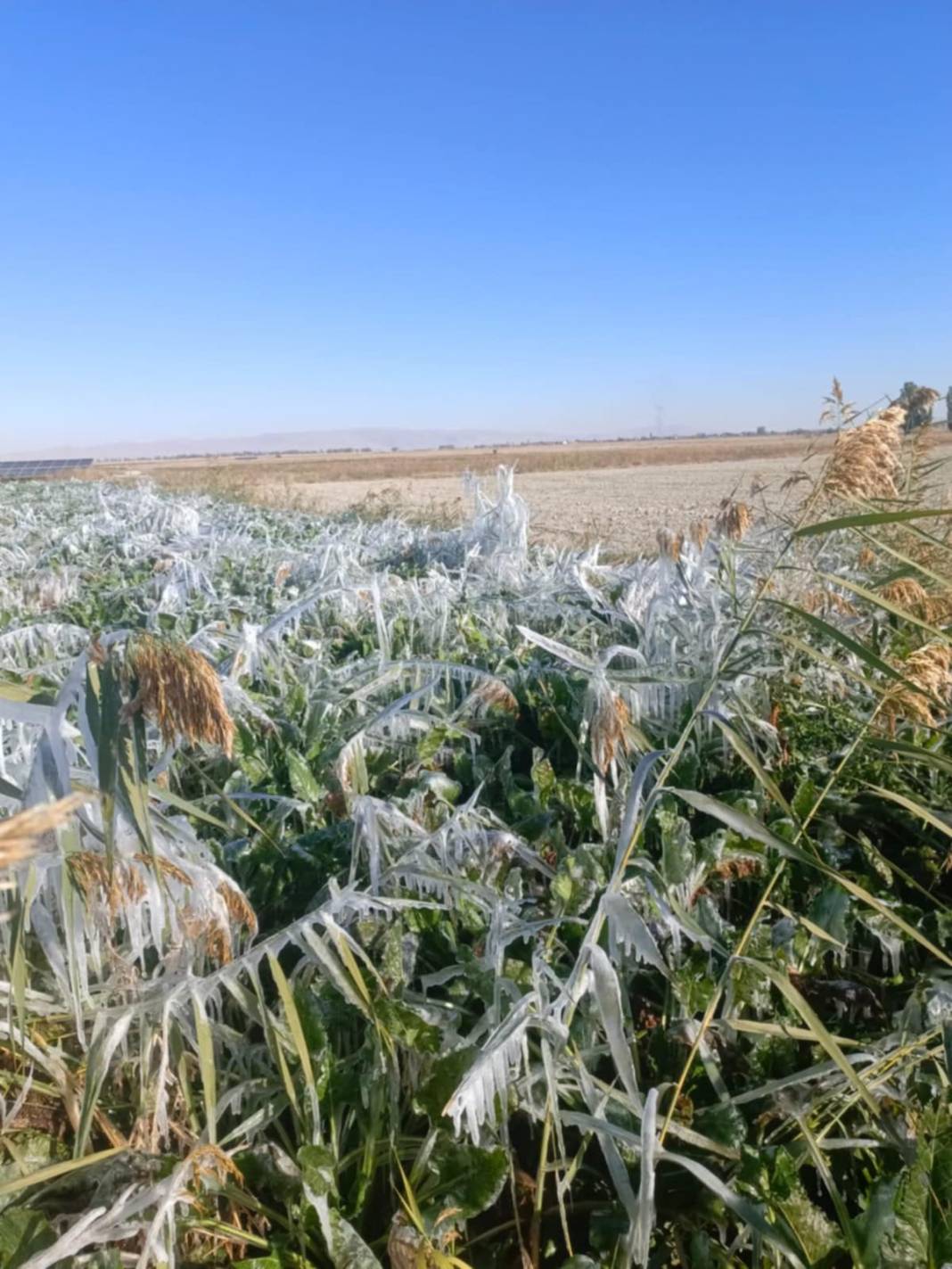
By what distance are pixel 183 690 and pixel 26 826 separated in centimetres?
49

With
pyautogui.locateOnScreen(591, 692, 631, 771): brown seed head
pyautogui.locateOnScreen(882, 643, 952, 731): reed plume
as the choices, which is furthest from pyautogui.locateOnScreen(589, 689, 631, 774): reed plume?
pyautogui.locateOnScreen(882, 643, 952, 731): reed plume

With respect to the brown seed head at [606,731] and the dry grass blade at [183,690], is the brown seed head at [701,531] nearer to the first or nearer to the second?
the brown seed head at [606,731]

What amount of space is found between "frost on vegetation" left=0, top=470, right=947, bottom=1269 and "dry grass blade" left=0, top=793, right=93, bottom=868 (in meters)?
0.11

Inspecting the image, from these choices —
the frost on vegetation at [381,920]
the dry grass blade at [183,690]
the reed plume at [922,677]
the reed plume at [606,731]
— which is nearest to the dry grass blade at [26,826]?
the frost on vegetation at [381,920]

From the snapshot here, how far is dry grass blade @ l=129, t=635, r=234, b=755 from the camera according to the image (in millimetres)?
812

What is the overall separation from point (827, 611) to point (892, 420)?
102 cm

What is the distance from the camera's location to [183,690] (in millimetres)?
817

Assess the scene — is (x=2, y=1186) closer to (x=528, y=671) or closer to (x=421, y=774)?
(x=421, y=774)

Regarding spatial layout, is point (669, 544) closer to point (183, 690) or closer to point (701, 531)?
point (701, 531)

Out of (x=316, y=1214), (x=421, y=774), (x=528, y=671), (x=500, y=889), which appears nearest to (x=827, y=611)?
(x=528, y=671)

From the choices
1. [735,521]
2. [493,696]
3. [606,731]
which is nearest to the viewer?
[606,731]

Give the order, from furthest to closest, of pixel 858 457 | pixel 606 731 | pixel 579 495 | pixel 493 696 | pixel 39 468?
pixel 39 468
pixel 579 495
pixel 493 696
pixel 858 457
pixel 606 731

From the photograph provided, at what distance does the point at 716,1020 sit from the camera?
54.0 inches

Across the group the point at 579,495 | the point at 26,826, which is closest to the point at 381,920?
the point at 26,826
